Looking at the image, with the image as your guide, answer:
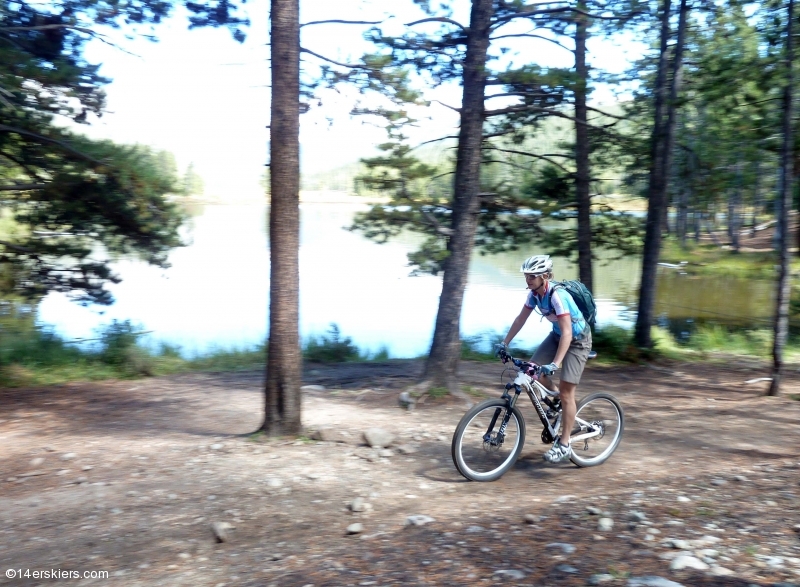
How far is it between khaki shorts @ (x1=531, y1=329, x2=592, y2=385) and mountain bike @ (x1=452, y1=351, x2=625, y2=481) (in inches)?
4.9

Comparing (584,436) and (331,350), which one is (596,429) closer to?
(584,436)

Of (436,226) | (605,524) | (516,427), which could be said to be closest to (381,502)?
(516,427)

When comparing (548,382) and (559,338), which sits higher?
(559,338)

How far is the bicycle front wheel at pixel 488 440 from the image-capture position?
6184mm

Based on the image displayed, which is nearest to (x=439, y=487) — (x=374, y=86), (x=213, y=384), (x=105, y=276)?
(x=374, y=86)

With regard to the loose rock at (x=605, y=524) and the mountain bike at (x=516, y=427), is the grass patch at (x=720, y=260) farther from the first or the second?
the loose rock at (x=605, y=524)

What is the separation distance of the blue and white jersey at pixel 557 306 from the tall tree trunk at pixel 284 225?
9.38 ft

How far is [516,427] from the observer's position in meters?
6.55

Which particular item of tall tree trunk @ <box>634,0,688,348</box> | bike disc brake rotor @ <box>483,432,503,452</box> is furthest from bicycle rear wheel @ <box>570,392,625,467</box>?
tall tree trunk @ <box>634,0,688,348</box>

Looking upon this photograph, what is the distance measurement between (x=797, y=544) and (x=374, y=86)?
737cm

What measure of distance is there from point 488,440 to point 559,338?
3.88 ft

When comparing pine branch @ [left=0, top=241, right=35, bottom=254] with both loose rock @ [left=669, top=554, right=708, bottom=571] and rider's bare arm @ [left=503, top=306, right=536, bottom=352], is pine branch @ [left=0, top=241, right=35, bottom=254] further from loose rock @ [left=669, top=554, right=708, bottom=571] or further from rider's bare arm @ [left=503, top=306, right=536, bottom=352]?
loose rock @ [left=669, top=554, right=708, bottom=571]

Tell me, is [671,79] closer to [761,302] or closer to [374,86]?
[374,86]

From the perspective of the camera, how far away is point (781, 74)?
10297 millimetres
